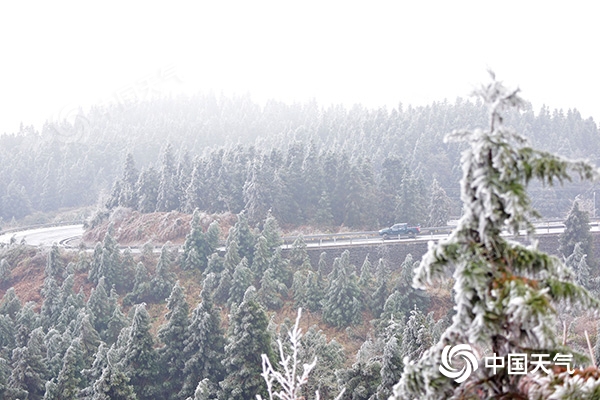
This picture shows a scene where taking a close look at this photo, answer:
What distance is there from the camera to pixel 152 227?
141 ft

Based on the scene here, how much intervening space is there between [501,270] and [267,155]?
4415 centimetres

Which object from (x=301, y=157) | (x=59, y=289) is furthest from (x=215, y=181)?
(x=59, y=289)

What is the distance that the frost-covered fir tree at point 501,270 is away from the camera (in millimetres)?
3805

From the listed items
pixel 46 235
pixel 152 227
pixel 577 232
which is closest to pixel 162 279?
pixel 152 227

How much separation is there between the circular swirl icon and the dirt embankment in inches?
1465

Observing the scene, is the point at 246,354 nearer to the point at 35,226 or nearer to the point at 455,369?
the point at 455,369

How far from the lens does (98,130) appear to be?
89.7 m

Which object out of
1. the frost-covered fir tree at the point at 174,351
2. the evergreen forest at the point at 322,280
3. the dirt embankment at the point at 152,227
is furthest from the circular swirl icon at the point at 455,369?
the dirt embankment at the point at 152,227

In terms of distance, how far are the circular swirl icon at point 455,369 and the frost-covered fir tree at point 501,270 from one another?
45 mm

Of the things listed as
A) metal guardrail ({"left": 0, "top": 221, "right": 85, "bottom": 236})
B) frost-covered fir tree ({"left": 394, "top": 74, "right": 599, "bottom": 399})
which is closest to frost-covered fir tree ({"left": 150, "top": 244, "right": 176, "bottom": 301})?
metal guardrail ({"left": 0, "top": 221, "right": 85, "bottom": 236})

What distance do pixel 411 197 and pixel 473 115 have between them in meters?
35.7

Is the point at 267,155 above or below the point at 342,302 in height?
above

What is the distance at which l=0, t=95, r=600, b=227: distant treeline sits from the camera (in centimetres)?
4584

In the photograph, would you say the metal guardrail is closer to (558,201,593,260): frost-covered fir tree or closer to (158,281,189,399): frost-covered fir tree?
(158,281,189,399): frost-covered fir tree
